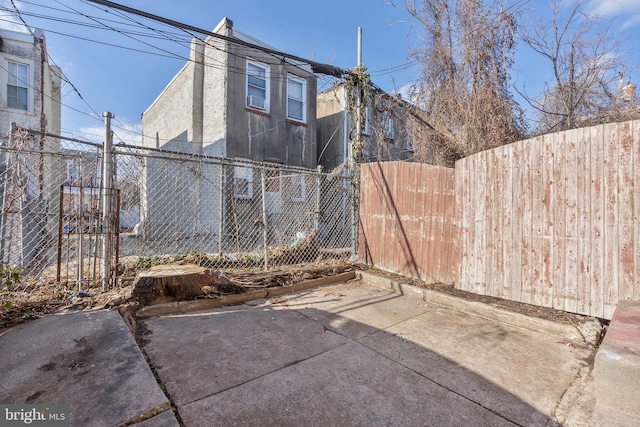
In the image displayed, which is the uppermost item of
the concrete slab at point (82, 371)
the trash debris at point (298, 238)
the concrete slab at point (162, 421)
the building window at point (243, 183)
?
the building window at point (243, 183)

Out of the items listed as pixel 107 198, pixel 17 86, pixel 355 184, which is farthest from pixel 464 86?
pixel 17 86

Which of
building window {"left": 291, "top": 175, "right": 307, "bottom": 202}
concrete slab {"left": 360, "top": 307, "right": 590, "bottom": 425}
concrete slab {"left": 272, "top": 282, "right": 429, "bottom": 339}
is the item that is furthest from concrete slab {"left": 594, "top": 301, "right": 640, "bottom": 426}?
building window {"left": 291, "top": 175, "right": 307, "bottom": 202}

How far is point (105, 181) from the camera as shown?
374 cm

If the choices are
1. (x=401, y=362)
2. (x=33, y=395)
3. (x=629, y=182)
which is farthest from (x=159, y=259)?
(x=629, y=182)

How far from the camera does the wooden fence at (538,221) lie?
3051mm

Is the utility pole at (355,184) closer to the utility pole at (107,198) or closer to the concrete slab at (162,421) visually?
the utility pole at (107,198)

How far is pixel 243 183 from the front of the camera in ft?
29.9

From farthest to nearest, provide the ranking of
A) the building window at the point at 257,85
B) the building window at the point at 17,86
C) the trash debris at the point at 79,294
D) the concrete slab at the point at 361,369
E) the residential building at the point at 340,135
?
the residential building at the point at 340,135, the building window at the point at 17,86, the building window at the point at 257,85, the trash debris at the point at 79,294, the concrete slab at the point at 361,369

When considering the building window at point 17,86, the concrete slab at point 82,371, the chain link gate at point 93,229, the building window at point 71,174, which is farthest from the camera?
the building window at point 17,86

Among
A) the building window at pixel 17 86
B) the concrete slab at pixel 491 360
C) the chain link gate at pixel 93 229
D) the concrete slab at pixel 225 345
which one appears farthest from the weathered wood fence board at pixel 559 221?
the building window at pixel 17 86

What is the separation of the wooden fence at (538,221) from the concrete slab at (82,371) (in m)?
3.97

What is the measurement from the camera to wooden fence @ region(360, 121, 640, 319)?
3.05 metres

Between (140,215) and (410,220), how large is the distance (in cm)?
718

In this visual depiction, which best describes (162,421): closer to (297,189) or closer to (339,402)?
(339,402)
